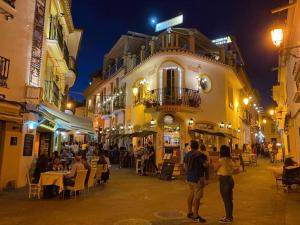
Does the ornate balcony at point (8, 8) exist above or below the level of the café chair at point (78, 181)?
above

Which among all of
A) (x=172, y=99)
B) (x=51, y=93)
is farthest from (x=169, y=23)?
(x=51, y=93)

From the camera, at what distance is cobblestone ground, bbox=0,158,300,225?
704 centimetres

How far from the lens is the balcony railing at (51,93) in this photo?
51.7ft

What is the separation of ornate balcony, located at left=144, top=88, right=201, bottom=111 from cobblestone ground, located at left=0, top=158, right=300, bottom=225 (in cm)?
1052

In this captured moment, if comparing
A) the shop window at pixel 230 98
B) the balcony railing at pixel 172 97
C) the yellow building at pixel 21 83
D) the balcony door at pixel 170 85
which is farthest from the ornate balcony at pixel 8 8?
the shop window at pixel 230 98

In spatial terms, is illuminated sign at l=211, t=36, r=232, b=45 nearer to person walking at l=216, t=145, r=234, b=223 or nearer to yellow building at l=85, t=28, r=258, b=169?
yellow building at l=85, t=28, r=258, b=169

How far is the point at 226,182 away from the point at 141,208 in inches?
108

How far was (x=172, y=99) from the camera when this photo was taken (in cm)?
2197

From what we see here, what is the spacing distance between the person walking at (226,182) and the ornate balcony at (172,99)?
14.4 meters

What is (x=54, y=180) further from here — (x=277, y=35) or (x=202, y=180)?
(x=277, y=35)

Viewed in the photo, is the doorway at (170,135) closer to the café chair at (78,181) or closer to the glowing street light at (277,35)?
the café chair at (78,181)

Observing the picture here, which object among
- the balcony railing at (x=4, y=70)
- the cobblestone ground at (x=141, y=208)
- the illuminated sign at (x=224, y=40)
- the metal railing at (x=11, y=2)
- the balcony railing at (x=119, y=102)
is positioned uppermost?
the illuminated sign at (x=224, y=40)

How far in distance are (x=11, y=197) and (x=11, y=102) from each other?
3518 mm

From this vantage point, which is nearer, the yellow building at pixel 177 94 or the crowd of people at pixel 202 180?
the crowd of people at pixel 202 180
